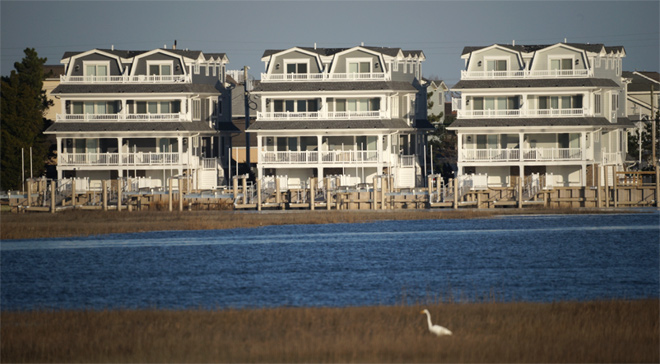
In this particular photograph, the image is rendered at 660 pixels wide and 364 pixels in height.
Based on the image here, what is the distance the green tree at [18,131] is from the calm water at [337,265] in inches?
842

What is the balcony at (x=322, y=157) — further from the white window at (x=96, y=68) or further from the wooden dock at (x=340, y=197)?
the white window at (x=96, y=68)

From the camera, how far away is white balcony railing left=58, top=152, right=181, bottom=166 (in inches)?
2822

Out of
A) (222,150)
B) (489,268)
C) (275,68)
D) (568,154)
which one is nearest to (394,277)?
(489,268)

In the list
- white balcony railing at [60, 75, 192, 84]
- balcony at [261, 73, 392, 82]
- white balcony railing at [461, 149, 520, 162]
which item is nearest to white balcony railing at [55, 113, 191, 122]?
white balcony railing at [60, 75, 192, 84]

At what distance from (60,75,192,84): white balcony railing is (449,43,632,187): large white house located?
2010cm

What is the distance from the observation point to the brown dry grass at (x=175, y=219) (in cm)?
5144

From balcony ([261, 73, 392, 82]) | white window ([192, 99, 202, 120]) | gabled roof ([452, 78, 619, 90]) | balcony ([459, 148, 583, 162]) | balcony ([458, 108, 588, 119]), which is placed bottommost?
balcony ([459, 148, 583, 162])

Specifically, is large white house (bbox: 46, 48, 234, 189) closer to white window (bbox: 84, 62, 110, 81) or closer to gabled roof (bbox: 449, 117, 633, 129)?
white window (bbox: 84, 62, 110, 81)

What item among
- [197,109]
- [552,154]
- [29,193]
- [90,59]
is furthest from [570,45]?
[29,193]

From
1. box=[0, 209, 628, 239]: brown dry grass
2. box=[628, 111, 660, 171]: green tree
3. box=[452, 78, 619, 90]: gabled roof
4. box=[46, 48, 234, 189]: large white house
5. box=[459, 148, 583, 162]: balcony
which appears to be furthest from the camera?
box=[628, 111, 660, 171]: green tree

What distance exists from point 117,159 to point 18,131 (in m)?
7.00

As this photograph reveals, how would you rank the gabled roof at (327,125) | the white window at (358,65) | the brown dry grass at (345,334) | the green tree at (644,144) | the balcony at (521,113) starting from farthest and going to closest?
the green tree at (644,144) → the white window at (358,65) → the gabled roof at (327,125) → the balcony at (521,113) → the brown dry grass at (345,334)

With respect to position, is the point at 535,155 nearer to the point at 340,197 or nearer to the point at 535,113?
the point at 535,113

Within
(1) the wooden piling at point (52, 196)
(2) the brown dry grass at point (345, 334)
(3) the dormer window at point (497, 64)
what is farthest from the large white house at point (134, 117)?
(2) the brown dry grass at point (345, 334)
